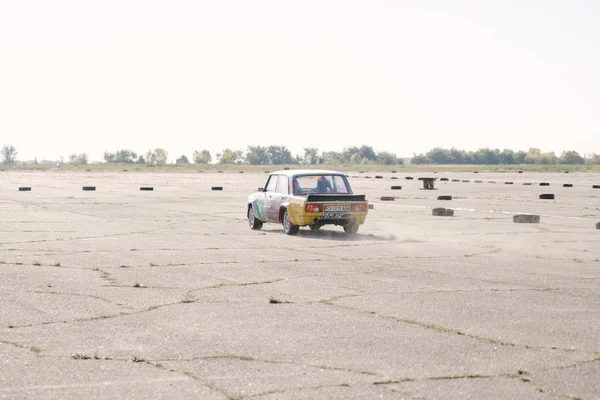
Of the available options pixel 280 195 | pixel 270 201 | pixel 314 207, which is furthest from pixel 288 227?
pixel 270 201

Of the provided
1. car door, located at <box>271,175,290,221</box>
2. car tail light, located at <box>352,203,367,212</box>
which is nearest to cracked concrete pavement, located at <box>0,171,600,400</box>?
car tail light, located at <box>352,203,367,212</box>

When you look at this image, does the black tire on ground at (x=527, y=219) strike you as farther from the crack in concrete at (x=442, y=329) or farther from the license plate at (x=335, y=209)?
the crack in concrete at (x=442, y=329)

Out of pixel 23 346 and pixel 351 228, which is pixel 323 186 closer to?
pixel 351 228

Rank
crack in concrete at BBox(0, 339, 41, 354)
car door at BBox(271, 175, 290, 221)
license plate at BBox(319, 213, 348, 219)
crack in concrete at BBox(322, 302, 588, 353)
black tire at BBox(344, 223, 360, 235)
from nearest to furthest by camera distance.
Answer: crack in concrete at BBox(0, 339, 41, 354) < crack in concrete at BBox(322, 302, 588, 353) < license plate at BBox(319, 213, 348, 219) < black tire at BBox(344, 223, 360, 235) < car door at BBox(271, 175, 290, 221)

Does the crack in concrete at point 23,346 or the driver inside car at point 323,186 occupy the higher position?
the driver inside car at point 323,186

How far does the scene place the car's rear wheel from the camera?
19.0m

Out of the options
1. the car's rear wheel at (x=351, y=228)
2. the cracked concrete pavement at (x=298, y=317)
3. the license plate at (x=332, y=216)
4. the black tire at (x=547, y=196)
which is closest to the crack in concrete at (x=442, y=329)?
the cracked concrete pavement at (x=298, y=317)

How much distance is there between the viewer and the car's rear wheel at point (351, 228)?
18969 millimetres

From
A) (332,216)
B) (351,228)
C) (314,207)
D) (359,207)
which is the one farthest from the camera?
(351,228)

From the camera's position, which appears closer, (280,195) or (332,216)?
(332,216)

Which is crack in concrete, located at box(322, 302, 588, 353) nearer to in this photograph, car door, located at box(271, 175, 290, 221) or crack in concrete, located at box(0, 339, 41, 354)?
crack in concrete, located at box(0, 339, 41, 354)

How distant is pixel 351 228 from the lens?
62.5ft

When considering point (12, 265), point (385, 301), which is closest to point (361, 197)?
point (12, 265)

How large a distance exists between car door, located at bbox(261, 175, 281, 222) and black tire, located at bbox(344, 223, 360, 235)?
165cm
